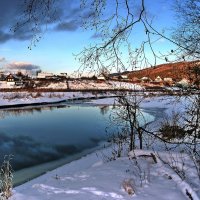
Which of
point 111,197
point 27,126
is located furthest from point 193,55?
point 27,126

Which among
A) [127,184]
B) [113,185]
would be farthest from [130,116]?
[127,184]

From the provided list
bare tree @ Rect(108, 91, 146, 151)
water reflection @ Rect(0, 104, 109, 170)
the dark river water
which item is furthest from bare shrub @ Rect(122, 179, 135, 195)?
water reflection @ Rect(0, 104, 109, 170)

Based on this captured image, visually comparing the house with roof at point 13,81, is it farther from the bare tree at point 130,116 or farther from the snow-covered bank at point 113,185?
the snow-covered bank at point 113,185

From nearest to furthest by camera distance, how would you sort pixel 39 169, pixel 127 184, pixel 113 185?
pixel 127 184
pixel 113 185
pixel 39 169

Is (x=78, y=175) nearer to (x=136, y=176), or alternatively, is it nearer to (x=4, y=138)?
(x=136, y=176)

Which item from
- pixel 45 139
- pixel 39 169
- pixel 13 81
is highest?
pixel 13 81

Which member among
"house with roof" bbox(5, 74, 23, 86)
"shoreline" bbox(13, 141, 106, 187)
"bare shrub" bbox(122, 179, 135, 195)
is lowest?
"shoreline" bbox(13, 141, 106, 187)

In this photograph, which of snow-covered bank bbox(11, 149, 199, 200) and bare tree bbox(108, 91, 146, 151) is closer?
snow-covered bank bbox(11, 149, 199, 200)

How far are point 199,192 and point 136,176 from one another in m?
1.58

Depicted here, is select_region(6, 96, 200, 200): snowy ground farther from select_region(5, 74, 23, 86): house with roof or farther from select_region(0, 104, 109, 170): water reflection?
select_region(5, 74, 23, 86): house with roof

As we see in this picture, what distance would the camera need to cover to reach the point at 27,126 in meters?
22.6

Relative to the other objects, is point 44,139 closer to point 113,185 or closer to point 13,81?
point 113,185

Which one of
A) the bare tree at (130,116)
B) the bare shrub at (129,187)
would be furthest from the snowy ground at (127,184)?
the bare tree at (130,116)

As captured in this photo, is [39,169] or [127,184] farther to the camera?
[39,169]
